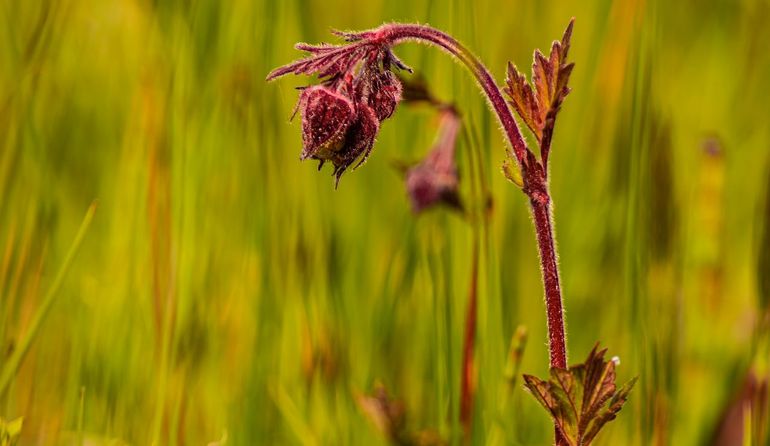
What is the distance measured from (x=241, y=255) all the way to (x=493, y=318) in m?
1.00

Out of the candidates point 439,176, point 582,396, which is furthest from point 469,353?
point 582,396

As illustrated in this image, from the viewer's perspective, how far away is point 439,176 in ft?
8.30

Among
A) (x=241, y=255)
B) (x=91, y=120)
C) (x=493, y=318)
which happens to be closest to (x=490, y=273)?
(x=493, y=318)

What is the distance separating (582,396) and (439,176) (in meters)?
1.02

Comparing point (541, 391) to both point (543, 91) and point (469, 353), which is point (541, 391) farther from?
point (469, 353)

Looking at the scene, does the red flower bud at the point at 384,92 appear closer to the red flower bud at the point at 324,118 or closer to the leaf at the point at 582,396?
the red flower bud at the point at 324,118

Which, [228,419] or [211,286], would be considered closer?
[228,419]

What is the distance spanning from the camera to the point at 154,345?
2.19 meters

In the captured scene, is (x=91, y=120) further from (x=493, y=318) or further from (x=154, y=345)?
(x=493, y=318)

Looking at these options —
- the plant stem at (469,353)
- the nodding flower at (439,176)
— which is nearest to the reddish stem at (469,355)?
the plant stem at (469,353)

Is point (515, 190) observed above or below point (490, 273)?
above

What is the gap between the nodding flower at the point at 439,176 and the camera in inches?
97.0

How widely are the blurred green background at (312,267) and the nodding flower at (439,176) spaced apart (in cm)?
6

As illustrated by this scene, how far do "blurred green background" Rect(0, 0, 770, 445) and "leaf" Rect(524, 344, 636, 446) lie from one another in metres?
0.29
